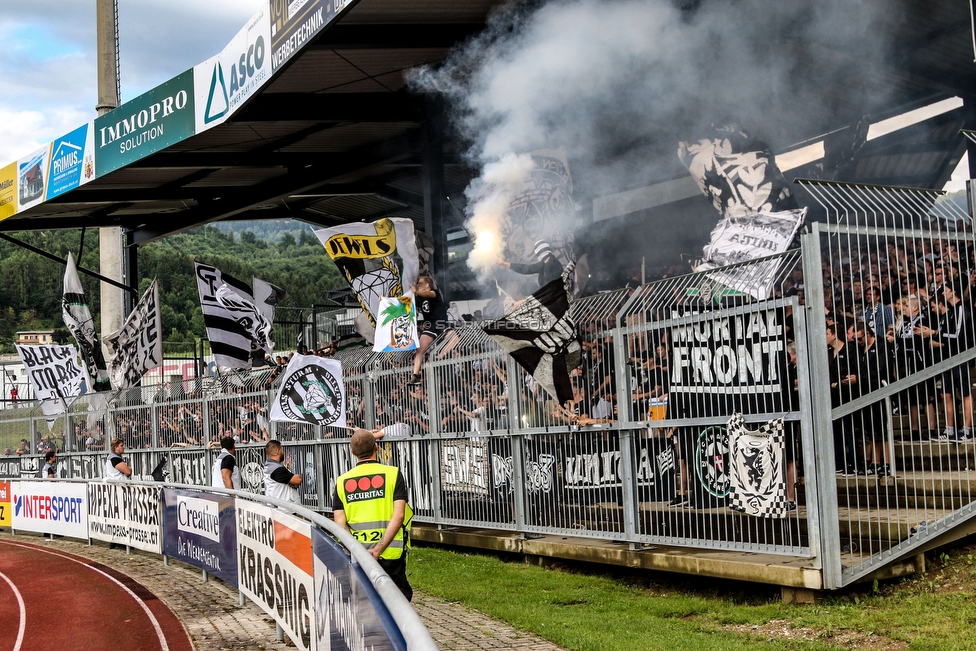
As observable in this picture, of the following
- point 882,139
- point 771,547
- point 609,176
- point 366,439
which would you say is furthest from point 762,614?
point 609,176

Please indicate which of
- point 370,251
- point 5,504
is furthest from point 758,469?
point 5,504

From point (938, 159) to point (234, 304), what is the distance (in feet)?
39.3

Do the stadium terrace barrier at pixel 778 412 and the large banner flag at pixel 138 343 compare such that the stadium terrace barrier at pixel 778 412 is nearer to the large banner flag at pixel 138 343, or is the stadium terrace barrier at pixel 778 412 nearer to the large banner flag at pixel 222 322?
the large banner flag at pixel 222 322

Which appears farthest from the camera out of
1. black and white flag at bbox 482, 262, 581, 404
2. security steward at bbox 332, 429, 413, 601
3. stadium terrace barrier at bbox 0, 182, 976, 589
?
black and white flag at bbox 482, 262, 581, 404

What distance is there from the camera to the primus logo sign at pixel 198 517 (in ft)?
39.6

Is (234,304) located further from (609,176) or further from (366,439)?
(366,439)

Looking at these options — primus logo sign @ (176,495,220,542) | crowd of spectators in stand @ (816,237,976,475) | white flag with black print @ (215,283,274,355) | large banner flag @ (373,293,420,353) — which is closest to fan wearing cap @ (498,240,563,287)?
large banner flag @ (373,293,420,353)

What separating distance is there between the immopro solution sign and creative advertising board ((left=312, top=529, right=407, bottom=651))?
12.6m

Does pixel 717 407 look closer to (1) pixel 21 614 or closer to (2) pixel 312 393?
(2) pixel 312 393

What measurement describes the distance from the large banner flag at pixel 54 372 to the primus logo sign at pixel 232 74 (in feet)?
27.7

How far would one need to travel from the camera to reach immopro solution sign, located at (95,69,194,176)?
17.8 metres

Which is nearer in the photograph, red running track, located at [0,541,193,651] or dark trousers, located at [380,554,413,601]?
dark trousers, located at [380,554,413,601]

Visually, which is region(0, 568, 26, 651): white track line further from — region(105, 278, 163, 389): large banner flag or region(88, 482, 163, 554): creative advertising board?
region(105, 278, 163, 389): large banner flag

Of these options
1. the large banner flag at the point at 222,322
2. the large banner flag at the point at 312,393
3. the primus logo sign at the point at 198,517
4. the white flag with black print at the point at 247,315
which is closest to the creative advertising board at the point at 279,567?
the primus logo sign at the point at 198,517
